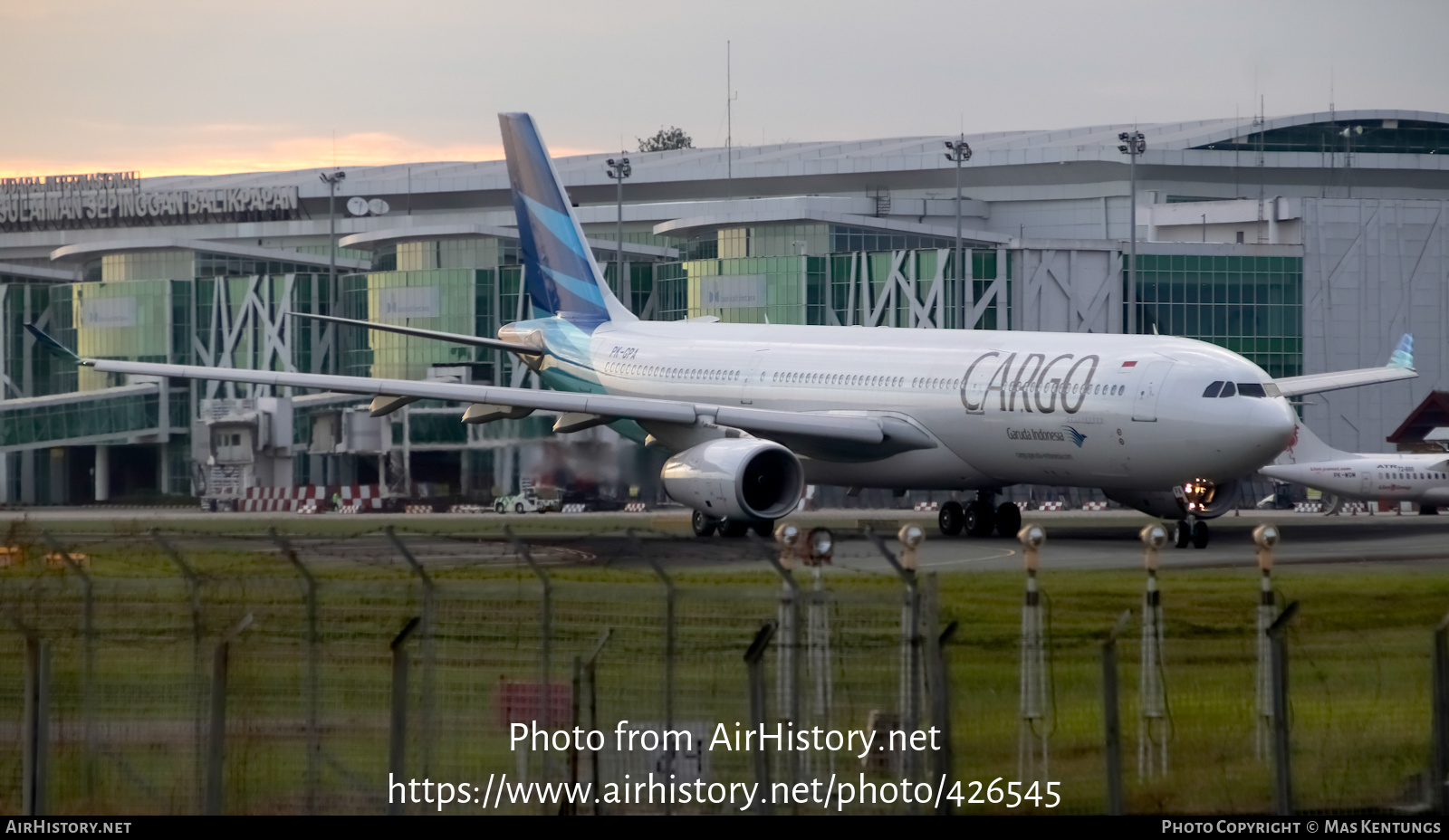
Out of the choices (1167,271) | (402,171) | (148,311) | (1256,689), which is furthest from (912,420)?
(402,171)

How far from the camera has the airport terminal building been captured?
6738 centimetres

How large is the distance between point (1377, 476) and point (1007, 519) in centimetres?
1140

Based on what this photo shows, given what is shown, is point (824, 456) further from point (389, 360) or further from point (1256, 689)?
point (389, 360)

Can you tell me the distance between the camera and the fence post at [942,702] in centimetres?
1111

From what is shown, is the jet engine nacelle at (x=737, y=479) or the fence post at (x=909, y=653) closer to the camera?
the fence post at (x=909, y=653)

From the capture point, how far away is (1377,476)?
42.3 meters

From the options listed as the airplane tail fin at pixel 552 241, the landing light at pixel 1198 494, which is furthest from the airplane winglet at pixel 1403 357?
the airplane tail fin at pixel 552 241

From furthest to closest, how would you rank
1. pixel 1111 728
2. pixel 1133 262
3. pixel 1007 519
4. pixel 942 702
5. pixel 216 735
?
pixel 1133 262 → pixel 1007 519 → pixel 216 735 → pixel 942 702 → pixel 1111 728

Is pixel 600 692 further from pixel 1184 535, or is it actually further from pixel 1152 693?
pixel 1184 535

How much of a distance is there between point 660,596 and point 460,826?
2038 mm

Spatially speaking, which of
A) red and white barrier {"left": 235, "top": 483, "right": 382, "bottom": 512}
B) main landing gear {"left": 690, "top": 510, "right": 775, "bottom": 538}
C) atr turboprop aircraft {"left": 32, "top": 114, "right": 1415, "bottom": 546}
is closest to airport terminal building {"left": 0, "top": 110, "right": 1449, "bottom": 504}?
red and white barrier {"left": 235, "top": 483, "right": 382, "bottom": 512}

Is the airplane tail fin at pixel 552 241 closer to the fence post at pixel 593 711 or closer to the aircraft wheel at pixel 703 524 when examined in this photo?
the aircraft wheel at pixel 703 524

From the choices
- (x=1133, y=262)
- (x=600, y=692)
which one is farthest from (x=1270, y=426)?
(x=1133, y=262)

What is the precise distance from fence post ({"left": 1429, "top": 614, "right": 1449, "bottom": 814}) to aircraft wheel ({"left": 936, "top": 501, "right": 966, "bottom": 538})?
23.4 meters
